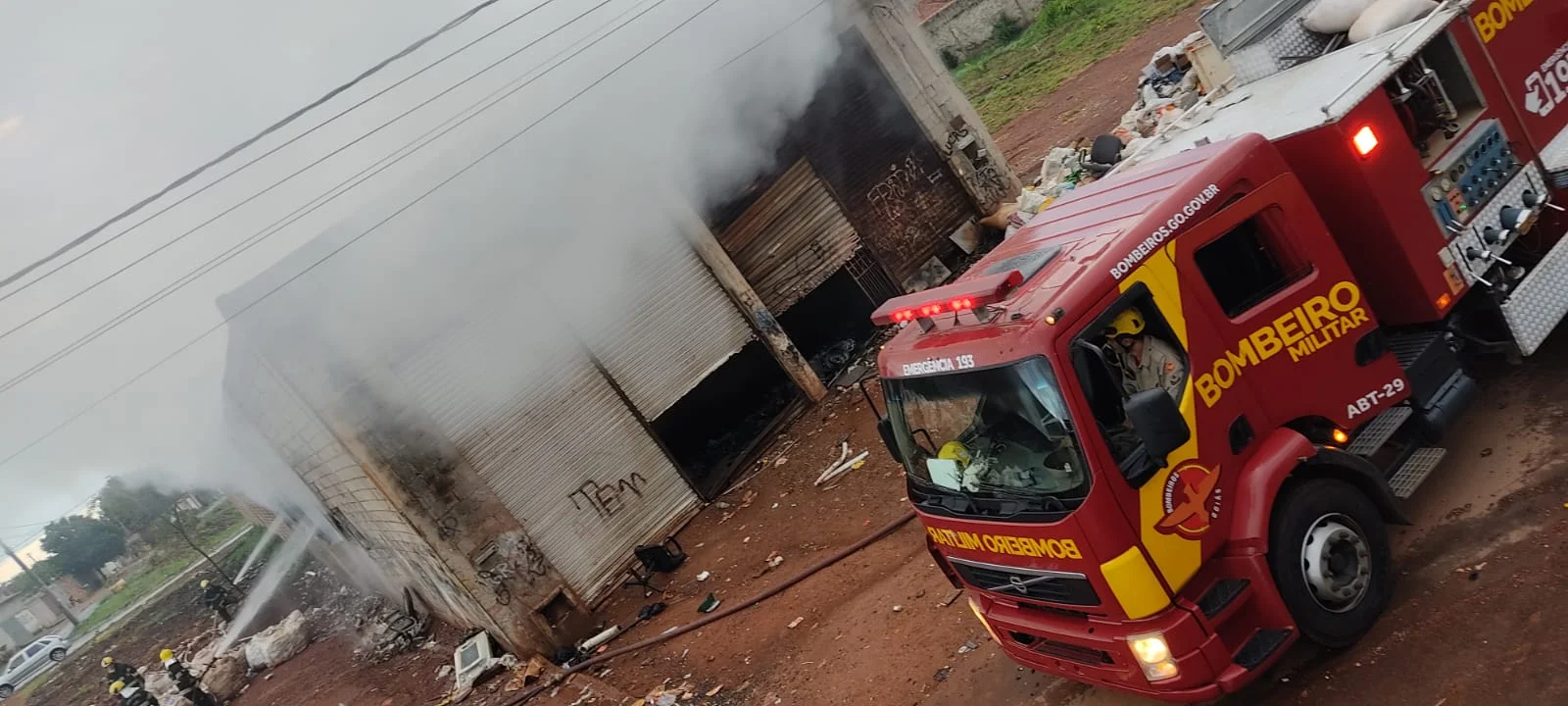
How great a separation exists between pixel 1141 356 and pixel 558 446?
783 cm

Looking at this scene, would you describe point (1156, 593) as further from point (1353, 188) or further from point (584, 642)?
point (584, 642)

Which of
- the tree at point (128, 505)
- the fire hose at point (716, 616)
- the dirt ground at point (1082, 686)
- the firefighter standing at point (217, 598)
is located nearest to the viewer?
the dirt ground at point (1082, 686)

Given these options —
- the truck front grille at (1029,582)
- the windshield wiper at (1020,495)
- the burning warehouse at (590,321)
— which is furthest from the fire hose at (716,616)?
the windshield wiper at (1020,495)

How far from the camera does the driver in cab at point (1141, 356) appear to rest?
12.7ft

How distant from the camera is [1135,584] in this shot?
12.0 ft

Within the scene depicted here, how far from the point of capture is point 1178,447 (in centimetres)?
373

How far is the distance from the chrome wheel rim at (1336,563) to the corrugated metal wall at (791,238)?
27.7 feet

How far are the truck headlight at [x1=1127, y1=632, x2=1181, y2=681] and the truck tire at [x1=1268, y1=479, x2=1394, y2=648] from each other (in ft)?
2.03

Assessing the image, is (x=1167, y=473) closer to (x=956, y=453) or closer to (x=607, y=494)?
(x=956, y=453)

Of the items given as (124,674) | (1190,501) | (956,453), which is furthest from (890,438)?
(124,674)

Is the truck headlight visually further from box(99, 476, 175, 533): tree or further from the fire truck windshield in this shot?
box(99, 476, 175, 533): tree

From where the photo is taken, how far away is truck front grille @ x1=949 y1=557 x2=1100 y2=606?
3.82 metres

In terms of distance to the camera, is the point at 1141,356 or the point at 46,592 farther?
the point at 46,592

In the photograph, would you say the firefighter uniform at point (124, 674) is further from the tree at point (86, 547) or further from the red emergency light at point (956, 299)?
the tree at point (86, 547)
